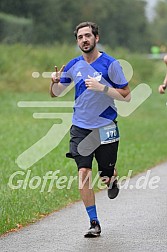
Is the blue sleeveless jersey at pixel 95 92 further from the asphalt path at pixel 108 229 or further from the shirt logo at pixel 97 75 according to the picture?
the asphalt path at pixel 108 229

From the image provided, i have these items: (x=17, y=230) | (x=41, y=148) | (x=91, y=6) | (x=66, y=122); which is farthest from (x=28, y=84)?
(x=91, y=6)

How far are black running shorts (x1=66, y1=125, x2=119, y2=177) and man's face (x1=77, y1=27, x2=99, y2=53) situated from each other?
2.70 feet

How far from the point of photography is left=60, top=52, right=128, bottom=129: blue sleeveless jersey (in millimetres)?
8164

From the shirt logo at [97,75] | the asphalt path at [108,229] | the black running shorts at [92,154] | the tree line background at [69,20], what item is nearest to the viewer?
the asphalt path at [108,229]

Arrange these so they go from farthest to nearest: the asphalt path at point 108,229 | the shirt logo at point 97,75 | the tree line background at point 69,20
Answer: the tree line background at point 69,20 → the shirt logo at point 97,75 → the asphalt path at point 108,229

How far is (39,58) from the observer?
3972cm

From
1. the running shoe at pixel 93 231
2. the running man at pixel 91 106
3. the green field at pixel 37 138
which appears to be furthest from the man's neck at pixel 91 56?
the green field at pixel 37 138

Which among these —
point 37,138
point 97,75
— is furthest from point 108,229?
point 37,138

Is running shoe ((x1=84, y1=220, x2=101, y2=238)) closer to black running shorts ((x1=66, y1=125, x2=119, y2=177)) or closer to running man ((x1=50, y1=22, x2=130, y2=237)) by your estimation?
running man ((x1=50, y1=22, x2=130, y2=237))

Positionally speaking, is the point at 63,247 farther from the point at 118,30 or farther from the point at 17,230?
the point at 118,30

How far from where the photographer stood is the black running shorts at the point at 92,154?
27.1 ft

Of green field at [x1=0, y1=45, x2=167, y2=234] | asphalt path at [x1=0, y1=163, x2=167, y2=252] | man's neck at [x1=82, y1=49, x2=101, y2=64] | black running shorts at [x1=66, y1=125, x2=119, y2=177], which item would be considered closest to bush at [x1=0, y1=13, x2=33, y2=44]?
green field at [x1=0, y1=45, x2=167, y2=234]

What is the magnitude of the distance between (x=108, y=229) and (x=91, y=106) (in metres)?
1.36

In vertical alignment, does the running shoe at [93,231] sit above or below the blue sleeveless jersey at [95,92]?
below
